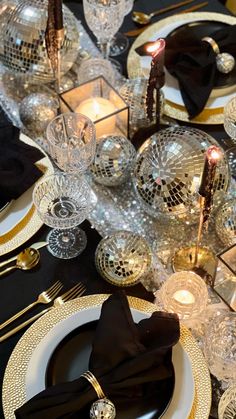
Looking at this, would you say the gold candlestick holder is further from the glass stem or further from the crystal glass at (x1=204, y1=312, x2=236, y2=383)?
the glass stem

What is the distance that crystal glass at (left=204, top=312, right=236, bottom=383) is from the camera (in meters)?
0.88

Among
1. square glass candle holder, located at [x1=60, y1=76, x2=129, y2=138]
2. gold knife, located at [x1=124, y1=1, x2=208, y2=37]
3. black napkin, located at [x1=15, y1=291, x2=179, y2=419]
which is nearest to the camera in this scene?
black napkin, located at [x1=15, y1=291, x2=179, y2=419]

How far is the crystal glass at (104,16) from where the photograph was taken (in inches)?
48.4

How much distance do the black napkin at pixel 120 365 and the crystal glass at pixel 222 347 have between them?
0.27ft

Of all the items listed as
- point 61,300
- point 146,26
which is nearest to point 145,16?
point 146,26

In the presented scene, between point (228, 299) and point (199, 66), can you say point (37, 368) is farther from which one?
point (199, 66)

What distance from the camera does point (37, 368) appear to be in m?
0.86

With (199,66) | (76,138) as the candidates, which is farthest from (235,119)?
(76,138)

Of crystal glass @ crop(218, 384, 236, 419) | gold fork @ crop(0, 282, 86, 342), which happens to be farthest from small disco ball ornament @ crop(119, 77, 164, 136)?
crystal glass @ crop(218, 384, 236, 419)

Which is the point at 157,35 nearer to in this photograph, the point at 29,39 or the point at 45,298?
the point at 29,39

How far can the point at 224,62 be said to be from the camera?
4.00 feet

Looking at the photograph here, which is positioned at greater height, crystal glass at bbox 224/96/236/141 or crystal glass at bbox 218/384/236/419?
crystal glass at bbox 224/96/236/141

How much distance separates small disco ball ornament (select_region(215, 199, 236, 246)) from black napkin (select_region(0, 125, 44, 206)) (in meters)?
0.32

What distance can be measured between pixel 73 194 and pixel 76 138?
0.12 metres
